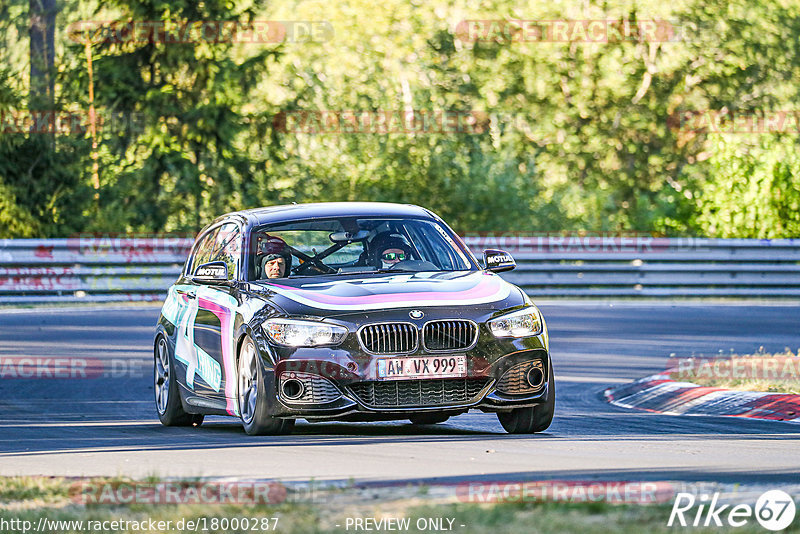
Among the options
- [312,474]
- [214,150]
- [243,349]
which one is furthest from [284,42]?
[312,474]

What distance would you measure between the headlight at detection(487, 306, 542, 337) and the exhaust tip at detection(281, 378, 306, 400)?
1.24m

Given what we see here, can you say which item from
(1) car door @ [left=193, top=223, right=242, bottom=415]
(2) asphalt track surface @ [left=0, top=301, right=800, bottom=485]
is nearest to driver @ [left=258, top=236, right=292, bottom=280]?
(1) car door @ [left=193, top=223, right=242, bottom=415]

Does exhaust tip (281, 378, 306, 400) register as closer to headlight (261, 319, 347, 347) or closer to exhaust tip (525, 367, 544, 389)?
headlight (261, 319, 347, 347)

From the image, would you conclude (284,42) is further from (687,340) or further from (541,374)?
(541,374)

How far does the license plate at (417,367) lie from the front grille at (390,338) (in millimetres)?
68

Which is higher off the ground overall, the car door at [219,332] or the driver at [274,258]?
the driver at [274,258]

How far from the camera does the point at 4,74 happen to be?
31.3 meters

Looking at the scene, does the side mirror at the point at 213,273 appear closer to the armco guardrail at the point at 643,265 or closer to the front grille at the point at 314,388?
the front grille at the point at 314,388

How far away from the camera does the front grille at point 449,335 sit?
10.0 m

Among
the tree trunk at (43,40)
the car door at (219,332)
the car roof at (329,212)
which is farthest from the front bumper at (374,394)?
the tree trunk at (43,40)

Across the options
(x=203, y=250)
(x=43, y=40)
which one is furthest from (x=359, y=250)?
(x=43, y=40)

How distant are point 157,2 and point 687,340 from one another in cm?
1840

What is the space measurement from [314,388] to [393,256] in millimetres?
1551

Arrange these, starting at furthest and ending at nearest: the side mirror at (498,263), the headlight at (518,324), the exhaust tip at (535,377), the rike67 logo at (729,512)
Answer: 1. the side mirror at (498,263)
2. the exhaust tip at (535,377)
3. the headlight at (518,324)
4. the rike67 logo at (729,512)
